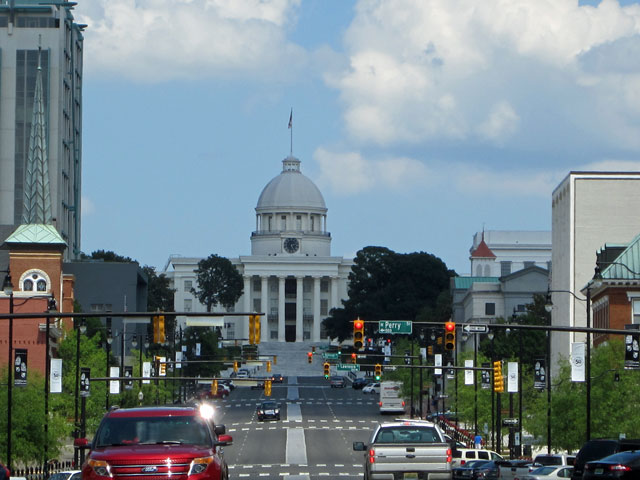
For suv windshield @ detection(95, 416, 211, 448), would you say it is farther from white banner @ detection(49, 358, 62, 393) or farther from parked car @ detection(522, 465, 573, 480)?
white banner @ detection(49, 358, 62, 393)

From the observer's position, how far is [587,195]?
119 meters

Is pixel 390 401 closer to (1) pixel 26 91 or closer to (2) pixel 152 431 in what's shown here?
(1) pixel 26 91

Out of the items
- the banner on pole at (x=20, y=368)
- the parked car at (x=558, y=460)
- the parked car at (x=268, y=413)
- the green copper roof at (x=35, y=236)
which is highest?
the green copper roof at (x=35, y=236)

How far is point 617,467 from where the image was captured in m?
33.6

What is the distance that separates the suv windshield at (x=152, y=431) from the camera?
27.9 meters

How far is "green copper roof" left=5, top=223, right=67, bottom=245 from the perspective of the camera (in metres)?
110

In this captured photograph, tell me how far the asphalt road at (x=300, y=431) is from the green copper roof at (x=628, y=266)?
16474mm

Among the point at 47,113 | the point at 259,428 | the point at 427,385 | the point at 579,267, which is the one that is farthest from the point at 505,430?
the point at 47,113

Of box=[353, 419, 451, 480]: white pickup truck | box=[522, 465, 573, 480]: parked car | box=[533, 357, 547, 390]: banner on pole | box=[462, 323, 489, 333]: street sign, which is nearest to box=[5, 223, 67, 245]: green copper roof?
box=[533, 357, 547, 390]: banner on pole

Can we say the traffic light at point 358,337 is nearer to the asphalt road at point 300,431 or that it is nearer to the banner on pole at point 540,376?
the asphalt road at point 300,431

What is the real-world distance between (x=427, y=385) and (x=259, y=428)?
42641 millimetres

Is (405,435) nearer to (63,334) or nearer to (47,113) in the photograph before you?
(63,334)

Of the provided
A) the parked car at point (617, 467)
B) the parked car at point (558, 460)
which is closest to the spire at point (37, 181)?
the parked car at point (558, 460)

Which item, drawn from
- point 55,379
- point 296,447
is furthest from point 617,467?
point 296,447
